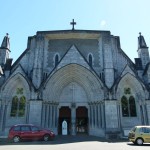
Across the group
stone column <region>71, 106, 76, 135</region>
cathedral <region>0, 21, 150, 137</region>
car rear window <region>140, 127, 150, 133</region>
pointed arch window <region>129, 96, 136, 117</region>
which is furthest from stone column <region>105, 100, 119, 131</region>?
car rear window <region>140, 127, 150, 133</region>

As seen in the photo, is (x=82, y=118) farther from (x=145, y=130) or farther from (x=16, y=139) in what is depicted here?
(x=145, y=130)

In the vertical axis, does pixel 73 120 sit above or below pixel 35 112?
below

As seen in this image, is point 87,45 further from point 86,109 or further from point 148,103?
point 148,103

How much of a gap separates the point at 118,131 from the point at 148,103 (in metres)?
3.99

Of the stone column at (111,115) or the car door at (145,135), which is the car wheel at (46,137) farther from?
the car door at (145,135)

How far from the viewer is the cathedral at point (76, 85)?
19.4 m

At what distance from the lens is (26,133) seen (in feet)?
49.9

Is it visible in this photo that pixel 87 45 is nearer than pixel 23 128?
No

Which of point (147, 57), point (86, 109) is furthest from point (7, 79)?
point (147, 57)

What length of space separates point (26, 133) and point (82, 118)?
761 cm

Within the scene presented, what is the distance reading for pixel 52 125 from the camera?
19922 mm

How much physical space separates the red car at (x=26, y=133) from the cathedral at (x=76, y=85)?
324cm

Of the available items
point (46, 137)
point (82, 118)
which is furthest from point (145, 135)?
point (82, 118)

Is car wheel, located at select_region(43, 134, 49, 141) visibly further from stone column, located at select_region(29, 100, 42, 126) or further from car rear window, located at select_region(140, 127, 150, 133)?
car rear window, located at select_region(140, 127, 150, 133)
